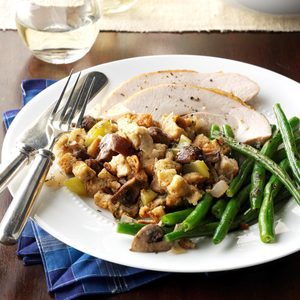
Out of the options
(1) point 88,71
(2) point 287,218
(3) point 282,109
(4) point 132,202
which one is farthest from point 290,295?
(1) point 88,71

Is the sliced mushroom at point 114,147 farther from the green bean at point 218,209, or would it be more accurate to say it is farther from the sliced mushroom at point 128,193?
the green bean at point 218,209

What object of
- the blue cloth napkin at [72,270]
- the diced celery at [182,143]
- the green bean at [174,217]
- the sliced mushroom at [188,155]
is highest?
the sliced mushroom at [188,155]

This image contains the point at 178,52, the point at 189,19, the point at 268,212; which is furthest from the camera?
the point at 189,19

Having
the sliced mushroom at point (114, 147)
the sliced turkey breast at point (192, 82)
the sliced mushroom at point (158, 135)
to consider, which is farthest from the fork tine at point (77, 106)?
the sliced mushroom at point (158, 135)

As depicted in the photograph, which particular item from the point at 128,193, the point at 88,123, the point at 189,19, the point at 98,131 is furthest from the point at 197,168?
the point at 189,19

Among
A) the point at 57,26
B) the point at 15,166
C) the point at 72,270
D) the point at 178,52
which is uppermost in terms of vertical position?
the point at 57,26

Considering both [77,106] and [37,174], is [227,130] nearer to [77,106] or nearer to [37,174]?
[77,106]
